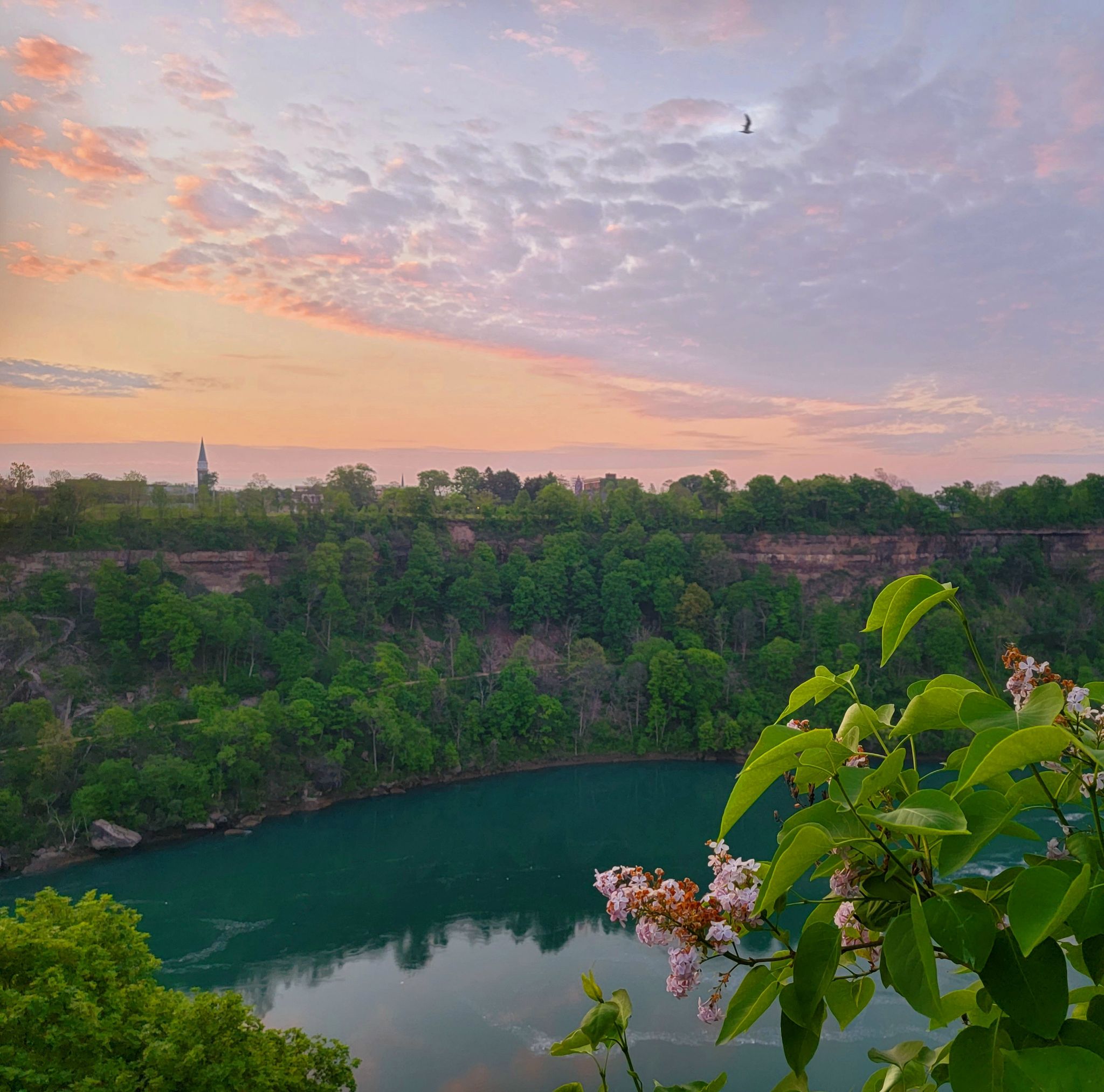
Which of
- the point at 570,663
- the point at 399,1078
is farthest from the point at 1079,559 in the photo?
the point at 399,1078

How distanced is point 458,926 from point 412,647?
32.5 feet

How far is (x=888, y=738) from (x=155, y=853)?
14.1 m

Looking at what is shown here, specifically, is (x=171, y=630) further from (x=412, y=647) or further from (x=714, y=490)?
(x=714, y=490)

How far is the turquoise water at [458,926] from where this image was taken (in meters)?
7.97

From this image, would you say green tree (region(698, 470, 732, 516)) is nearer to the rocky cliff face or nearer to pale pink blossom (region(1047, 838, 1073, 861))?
the rocky cliff face

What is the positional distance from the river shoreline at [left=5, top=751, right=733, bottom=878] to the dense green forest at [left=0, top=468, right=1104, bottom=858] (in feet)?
0.45

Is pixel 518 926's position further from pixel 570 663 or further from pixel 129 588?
pixel 129 588

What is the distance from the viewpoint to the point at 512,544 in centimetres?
2330

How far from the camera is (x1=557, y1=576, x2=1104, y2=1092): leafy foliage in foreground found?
20.6 inches

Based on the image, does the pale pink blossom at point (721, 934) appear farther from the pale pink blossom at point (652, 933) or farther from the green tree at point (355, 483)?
the green tree at point (355, 483)

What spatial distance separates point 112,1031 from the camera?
4.36 m

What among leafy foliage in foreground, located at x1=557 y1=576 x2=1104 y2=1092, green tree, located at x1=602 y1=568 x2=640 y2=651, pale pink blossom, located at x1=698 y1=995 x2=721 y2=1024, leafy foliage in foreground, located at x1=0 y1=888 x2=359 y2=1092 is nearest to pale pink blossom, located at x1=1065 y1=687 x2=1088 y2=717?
leafy foliage in foreground, located at x1=557 y1=576 x2=1104 y2=1092

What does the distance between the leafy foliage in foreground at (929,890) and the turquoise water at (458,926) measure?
6.73 metres

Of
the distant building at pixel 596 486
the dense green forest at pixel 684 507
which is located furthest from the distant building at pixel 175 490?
the distant building at pixel 596 486
